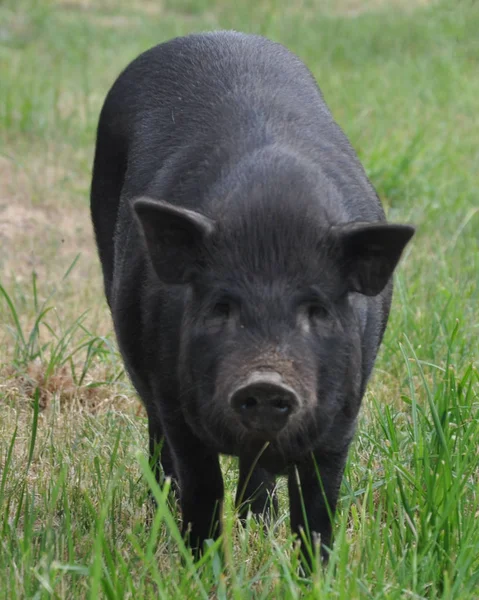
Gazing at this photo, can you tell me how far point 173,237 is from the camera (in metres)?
3.12

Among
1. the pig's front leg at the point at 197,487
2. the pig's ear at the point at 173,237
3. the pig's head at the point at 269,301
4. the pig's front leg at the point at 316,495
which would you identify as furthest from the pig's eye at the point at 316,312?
the pig's front leg at the point at 197,487

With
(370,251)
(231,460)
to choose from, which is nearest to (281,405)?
(370,251)

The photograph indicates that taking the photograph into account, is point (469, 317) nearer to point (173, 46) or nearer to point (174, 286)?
point (173, 46)

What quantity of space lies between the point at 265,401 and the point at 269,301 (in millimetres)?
306

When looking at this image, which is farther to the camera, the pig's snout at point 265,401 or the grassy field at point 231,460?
the grassy field at point 231,460

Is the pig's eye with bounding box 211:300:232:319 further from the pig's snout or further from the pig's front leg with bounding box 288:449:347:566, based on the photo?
the pig's front leg with bounding box 288:449:347:566

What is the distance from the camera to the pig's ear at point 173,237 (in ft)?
9.93

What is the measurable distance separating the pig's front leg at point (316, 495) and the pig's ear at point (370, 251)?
516mm

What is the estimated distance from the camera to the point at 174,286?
329cm

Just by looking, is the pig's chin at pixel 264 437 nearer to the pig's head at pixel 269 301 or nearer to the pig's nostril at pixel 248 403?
the pig's head at pixel 269 301

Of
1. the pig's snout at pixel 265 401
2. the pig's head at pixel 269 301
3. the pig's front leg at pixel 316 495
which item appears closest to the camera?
the pig's snout at pixel 265 401

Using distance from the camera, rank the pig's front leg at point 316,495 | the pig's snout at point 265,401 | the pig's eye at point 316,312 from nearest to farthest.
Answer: the pig's snout at point 265,401
the pig's eye at point 316,312
the pig's front leg at point 316,495

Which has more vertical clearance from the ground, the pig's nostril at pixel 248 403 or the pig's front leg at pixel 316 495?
the pig's nostril at pixel 248 403

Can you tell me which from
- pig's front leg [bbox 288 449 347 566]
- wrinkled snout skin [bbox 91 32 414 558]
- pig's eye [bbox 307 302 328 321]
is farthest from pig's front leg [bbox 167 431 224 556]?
pig's eye [bbox 307 302 328 321]
